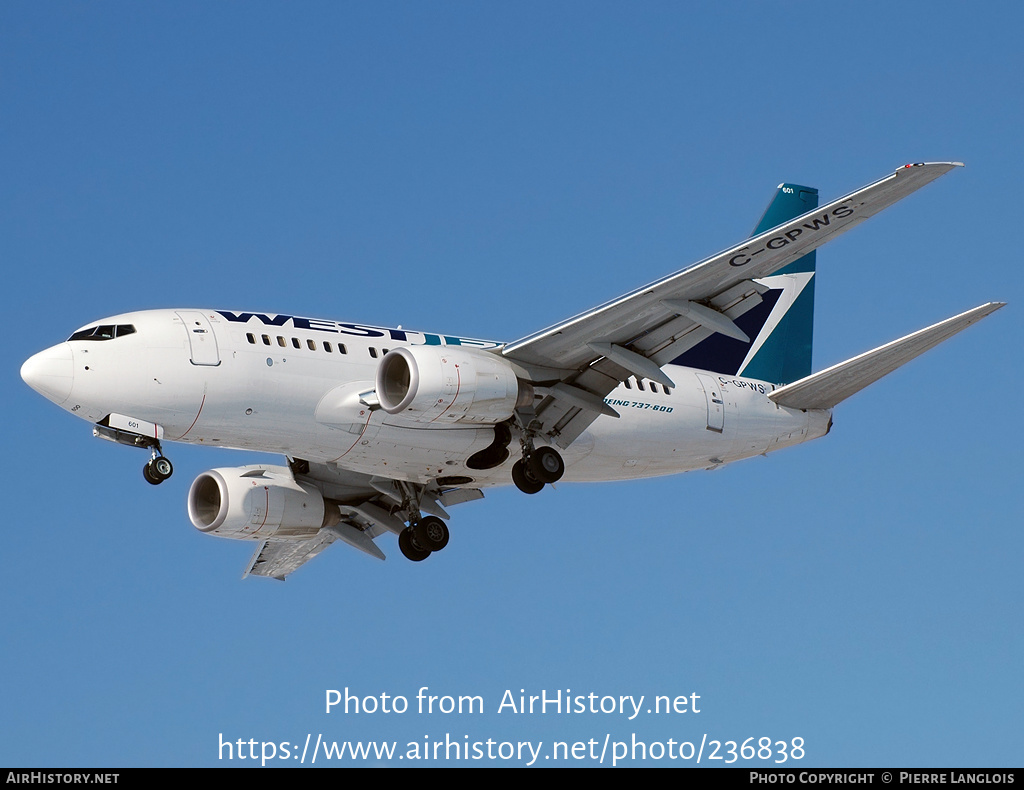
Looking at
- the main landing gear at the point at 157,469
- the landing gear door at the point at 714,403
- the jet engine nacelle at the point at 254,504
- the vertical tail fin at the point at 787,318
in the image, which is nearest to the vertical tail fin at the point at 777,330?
the vertical tail fin at the point at 787,318

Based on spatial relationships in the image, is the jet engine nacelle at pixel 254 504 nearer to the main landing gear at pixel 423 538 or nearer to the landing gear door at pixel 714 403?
the main landing gear at pixel 423 538

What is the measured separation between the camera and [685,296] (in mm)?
30750

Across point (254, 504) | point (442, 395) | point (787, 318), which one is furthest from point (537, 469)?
point (787, 318)

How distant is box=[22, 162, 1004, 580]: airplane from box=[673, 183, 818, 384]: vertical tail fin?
0.11 m

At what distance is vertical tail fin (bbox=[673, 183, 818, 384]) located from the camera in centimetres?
3841

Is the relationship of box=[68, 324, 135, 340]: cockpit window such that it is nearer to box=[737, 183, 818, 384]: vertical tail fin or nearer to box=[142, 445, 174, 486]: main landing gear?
box=[142, 445, 174, 486]: main landing gear

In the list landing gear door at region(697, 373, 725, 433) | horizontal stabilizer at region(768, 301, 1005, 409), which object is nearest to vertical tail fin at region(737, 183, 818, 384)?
horizontal stabilizer at region(768, 301, 1005, 409)

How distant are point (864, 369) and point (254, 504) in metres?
15.1

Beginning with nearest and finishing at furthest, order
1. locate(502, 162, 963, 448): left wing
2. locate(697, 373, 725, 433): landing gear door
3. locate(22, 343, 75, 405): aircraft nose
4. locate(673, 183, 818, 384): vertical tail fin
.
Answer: locate(502, 162, 963, 448): left wing < locate(22, 343, 75, 405): aircraft nose < locate(697, 373, 725, 433): landing gear door < locate(673, 183, 818, 384): vertical tail fin

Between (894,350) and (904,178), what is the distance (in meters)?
6.58

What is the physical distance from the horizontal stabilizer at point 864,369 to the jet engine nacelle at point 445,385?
8.52 meters

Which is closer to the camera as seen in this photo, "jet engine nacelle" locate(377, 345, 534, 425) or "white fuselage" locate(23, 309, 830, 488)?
"white fuselage" locate(23, 309, 830, 488)

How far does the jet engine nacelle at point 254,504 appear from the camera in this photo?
35.5 m
